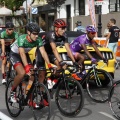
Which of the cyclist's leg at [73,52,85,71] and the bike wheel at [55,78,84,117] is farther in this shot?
the cyclist's leg at [73,52,85,71]

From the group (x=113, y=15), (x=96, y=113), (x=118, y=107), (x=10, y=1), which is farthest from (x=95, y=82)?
(x=10, y=1)

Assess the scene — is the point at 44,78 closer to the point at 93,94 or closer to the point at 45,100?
the point at 45,100

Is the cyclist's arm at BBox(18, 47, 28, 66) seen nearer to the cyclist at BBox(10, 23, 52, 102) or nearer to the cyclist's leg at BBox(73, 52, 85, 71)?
the cyclist at BBox(10, 23, 52, 102)

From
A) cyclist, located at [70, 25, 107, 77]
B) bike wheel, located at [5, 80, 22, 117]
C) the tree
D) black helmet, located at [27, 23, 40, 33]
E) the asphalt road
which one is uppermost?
the tree

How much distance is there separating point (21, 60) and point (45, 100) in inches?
41.5

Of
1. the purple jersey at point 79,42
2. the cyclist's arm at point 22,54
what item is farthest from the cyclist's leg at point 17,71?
the purple jersey at point 79,42

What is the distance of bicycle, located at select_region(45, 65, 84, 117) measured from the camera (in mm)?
6848

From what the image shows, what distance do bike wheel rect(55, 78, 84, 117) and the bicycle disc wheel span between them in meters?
1.37

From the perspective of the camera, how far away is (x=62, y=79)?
276 inches

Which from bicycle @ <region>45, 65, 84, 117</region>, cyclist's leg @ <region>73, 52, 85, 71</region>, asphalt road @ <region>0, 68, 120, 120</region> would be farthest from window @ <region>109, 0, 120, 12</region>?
bicycle @ <region>45, 65, 84, 117</region>

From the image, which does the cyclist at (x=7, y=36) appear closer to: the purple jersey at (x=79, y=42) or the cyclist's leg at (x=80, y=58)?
the purple jersey at (x=79, y=42)

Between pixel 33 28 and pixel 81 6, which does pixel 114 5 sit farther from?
pixel 33 28

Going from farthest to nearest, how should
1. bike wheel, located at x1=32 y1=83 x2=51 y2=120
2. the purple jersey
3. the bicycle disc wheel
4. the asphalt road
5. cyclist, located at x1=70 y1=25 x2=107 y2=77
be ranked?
the purple jersey
cyclist, located at x1=70 y1=25 x2=107 y2=77
the bicycle disc wheel
the asphalt road
bike wheel, located at x1=32 y1=83 x2=51 y2=120

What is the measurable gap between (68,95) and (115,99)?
0.84 m
